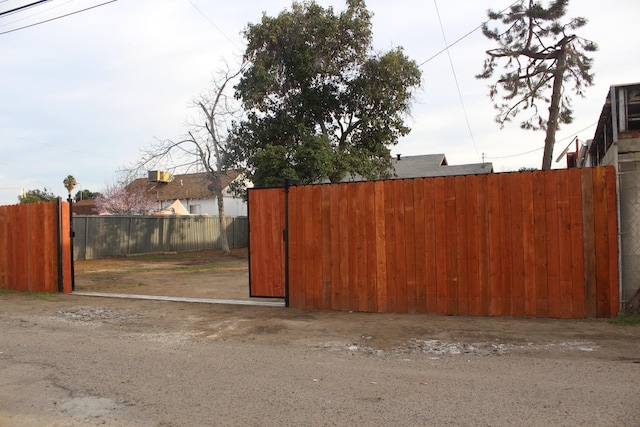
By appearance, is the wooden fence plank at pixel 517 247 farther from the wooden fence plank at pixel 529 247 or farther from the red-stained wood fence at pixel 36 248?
the red-stained wood fence at pixel 36 248

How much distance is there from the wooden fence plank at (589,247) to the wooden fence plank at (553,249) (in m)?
0.37

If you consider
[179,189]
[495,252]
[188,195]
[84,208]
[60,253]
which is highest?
[179,189]

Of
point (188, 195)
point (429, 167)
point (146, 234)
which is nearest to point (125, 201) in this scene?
point (188, 195)

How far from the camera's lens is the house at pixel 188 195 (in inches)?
1674

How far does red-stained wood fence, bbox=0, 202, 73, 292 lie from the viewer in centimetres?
1099

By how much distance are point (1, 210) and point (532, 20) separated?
61.3ft

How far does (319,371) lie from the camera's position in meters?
4.96

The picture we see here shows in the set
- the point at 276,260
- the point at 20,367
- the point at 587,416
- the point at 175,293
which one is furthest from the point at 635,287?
the point at 175,293

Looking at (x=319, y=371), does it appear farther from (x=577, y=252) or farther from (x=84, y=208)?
(x=84, y=208)

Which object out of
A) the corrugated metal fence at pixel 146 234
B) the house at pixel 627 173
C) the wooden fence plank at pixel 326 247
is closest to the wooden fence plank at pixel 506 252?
the house at pixel 627 173

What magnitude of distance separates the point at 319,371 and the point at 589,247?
4479mm

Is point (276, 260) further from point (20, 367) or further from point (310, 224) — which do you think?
point (20, 367)

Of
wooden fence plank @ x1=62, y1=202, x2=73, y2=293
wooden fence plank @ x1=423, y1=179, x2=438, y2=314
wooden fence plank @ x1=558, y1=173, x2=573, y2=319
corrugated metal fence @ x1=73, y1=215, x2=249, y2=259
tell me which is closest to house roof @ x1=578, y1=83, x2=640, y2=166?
wooden fence plank @ x1=558, y1=173, x2=573, y2=319

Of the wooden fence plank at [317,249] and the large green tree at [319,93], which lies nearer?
the wooden fence plank at [317,249]
